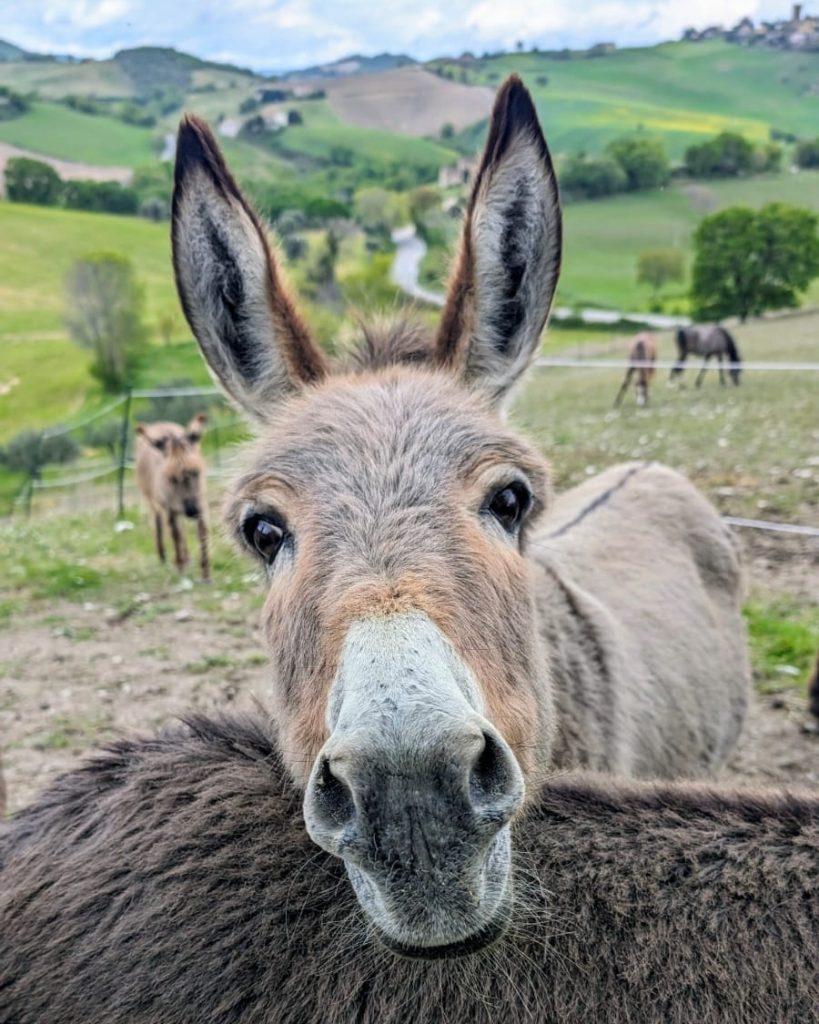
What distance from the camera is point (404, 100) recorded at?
106250 mm

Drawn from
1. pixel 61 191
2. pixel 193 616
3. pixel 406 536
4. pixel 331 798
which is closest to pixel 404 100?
pixel 61 191

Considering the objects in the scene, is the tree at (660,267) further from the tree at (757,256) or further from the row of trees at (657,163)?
the row of trees at (657,163)

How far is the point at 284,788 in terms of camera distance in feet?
7.70

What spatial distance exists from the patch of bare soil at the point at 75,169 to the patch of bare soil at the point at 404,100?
125ft

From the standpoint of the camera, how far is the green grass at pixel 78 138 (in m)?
94.0

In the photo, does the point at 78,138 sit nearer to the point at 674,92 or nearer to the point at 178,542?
the point at 674,92

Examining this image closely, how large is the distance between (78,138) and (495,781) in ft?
396

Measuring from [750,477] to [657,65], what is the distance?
366ft

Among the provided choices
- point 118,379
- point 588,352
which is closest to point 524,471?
point 588,352

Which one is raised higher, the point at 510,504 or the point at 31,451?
the point at 510,504

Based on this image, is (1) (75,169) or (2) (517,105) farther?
(1) (75,169)

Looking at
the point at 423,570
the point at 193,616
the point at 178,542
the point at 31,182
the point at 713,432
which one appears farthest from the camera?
the point at 31,182

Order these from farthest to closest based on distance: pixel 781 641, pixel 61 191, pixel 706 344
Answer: pixel 61 191
pixel 706 344
pixel 781 641

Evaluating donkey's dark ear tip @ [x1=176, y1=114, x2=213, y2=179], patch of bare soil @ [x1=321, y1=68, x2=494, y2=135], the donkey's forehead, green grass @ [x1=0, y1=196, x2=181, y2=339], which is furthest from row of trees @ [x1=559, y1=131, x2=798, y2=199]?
green grass @ [x1=0, y1=196, x2=181, y2=339]
